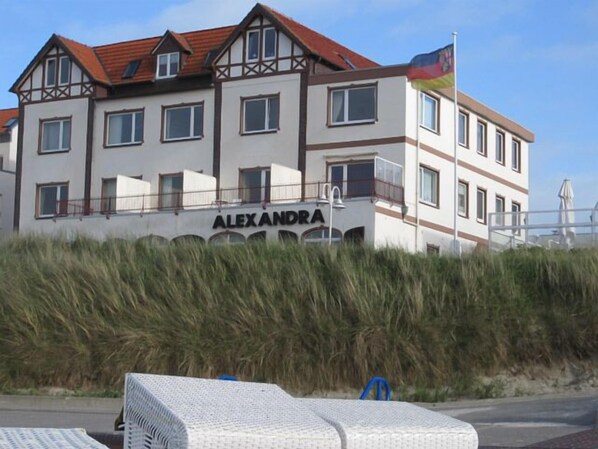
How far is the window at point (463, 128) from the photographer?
44.0 meters

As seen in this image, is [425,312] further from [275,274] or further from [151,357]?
[151,357]

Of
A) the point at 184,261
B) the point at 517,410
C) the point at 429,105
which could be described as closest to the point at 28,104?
the point at 429,105

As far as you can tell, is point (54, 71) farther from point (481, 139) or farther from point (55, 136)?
point (481, 139)

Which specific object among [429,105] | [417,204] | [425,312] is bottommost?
[425,312]

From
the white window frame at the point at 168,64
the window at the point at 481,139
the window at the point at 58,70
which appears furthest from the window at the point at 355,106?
the window at the point at 58,70

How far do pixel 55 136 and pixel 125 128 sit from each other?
141 inches

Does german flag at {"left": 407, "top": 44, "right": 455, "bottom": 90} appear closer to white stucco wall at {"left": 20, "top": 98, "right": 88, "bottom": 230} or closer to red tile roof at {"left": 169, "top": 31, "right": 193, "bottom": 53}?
red tile roof at {"left": 169, "top": 31, "right": 193, "bottom": 53}

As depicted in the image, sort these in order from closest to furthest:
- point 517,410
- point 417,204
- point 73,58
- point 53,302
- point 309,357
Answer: point 517,410, point 309,357, point 53,302, point 417,204, point 73,58

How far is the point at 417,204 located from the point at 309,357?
21.4 m

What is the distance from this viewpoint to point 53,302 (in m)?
21.2

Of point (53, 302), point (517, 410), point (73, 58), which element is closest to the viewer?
point (517, 410)

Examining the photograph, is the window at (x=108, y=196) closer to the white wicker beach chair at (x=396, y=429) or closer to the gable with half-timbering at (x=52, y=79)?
the gable with half-timbering at (x=52, y=79)

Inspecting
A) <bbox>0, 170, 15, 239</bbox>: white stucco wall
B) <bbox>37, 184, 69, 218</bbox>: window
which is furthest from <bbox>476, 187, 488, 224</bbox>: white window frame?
<bbox>0, 170, 15, 239</bbox>: white stucco wall

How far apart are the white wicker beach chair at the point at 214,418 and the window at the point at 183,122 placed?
3813 centimetres
